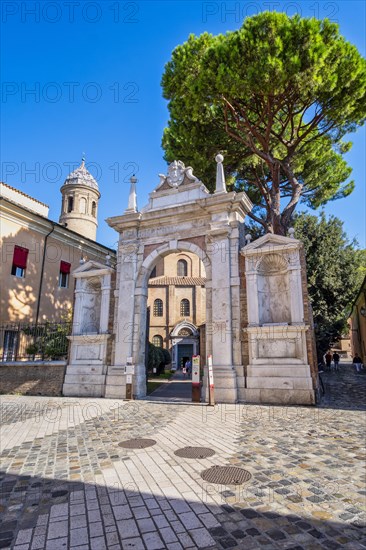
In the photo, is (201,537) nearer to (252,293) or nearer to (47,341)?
(252,293)

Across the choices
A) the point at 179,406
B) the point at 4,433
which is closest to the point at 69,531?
the point at 4,433

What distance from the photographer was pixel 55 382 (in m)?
13.0

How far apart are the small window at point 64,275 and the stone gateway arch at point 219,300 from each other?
9.25m

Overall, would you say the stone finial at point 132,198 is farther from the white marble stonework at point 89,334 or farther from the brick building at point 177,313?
the brick building at point 177,313

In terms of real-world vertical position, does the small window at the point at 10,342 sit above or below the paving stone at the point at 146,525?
above

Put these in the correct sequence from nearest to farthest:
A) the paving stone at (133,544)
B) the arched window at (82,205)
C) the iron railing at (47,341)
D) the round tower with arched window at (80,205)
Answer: the paving stone at (133,544) → the iron railing at (47,341) → the round tower with arched window at (80,205) → the arched window at (82,205)

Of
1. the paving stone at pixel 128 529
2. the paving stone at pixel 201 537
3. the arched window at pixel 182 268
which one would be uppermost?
the arched window at pixel 182 268

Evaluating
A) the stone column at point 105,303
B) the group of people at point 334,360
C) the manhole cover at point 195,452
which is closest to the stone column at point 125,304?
the stone column at point 105,303

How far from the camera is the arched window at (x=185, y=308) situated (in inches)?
1513

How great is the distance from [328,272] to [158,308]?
21421mm

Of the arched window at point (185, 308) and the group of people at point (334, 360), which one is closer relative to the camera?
the group of people at point (334, 360)

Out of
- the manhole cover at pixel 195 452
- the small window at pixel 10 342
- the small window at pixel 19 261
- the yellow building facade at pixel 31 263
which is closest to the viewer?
the manhole cover at pixel 195 452

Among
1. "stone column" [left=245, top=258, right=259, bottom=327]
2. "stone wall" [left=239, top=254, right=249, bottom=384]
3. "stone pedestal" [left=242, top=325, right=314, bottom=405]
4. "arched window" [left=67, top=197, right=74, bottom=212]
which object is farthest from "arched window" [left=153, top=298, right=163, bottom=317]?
"stone pedestal" [left=242, top=325, right=314, bottom=405]

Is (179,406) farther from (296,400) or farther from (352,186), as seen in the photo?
(352,186)
